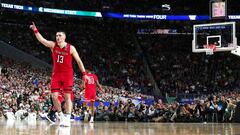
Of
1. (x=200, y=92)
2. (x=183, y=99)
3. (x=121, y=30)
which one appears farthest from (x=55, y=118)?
(x=121, y=30)

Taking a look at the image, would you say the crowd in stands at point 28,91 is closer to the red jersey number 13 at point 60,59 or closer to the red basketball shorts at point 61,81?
the red basketball shorts at point 61,81

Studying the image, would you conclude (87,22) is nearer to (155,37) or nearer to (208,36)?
(155,37)

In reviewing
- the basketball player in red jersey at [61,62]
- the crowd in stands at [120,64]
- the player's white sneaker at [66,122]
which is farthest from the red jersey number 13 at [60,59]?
the crowd in stands at [120,64]

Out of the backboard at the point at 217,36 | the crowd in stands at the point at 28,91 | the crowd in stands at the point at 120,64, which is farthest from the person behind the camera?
the crowd in stands at the point at 120,64

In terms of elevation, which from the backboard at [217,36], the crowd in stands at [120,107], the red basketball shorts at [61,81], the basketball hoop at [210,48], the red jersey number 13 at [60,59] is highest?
the backboard at [217,36]

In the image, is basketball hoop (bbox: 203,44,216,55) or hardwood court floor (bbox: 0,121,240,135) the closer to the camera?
hardwood court floor (bbox: 0,121,240,135)

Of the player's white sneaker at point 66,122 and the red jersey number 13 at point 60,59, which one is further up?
the red jersey number 13 at point 60,59

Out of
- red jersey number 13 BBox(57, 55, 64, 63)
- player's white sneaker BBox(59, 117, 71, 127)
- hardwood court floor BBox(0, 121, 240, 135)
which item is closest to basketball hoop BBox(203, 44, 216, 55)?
hardwood court floor BBox(0, 121, 240, 135)

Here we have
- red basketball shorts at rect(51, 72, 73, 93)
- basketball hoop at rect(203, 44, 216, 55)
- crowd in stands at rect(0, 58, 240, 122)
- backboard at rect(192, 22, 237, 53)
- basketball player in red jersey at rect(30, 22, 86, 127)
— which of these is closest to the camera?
basketball player in red jersey at rect(30, 22, 86, 127)

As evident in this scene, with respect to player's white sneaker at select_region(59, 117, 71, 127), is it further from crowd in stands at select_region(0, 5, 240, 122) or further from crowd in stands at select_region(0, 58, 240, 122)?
crowd in stands at select_region(0, 5, 240, 122)

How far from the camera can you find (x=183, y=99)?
31.4 metres

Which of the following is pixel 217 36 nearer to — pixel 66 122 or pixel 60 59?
pixel 66 122

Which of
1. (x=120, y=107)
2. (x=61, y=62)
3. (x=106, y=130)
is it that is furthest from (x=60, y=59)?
(x=120, y=107)

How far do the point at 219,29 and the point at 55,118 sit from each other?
9783 mm
